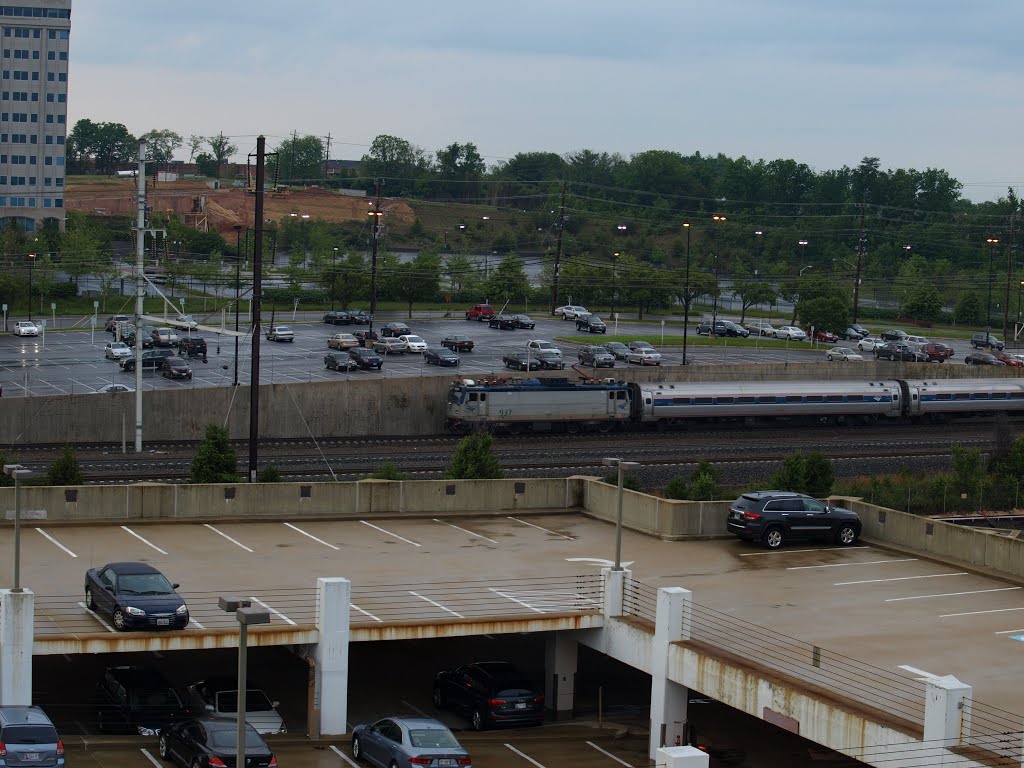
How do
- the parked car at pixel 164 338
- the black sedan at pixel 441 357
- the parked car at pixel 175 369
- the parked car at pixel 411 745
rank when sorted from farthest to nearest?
the parked car at pixel 164 338, the black sedan at pixel 441 357, the parked car at pixel 175 369, the parked car at pixel 411 745

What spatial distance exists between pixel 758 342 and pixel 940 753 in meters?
74.8

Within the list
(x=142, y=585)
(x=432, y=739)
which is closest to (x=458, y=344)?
(x=142, y=585)

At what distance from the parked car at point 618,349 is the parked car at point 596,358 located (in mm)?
2788

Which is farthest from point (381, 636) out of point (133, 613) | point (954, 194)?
point (954, 194)

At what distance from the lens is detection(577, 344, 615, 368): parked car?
76.8 m

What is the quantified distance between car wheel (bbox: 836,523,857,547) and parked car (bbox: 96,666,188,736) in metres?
16.5

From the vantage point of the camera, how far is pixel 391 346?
78.4m

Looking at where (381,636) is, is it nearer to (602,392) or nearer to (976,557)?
(976,557)

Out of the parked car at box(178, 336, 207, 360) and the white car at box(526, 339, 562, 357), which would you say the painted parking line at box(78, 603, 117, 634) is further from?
the white car at box(526, 339, 562, 357)

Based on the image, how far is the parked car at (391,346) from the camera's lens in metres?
78.4

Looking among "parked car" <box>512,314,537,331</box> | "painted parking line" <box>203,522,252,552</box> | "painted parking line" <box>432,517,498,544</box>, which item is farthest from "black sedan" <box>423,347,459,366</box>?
"painted parking line" <box>203,522,252,552</box>

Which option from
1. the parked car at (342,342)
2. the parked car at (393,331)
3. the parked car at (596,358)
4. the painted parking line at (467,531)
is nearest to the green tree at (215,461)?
the painted parking line at (467,531)

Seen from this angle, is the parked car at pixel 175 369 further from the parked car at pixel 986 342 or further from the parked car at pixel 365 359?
the parked car at pixel 986 342

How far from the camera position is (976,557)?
32812 millimetres
